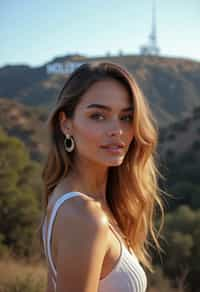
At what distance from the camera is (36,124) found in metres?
34.7

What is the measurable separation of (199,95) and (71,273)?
205ft

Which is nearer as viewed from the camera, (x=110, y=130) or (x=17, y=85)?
(x=110, y=130)

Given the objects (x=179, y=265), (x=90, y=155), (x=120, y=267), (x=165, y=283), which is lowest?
(x=179, y=265)

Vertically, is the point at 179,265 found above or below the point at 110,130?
below

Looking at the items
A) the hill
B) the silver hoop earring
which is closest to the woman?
the silver hoop earring

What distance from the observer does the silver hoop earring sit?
170 centimetres

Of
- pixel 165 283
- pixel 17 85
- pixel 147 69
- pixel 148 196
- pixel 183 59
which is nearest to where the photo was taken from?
pixel 148 196

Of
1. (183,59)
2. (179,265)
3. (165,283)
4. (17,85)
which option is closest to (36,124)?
(17,85)

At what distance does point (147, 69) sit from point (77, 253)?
218ft

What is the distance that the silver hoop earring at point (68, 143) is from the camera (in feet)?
5.58

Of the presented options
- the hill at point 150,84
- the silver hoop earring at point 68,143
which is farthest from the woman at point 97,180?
the hill at point 150,84

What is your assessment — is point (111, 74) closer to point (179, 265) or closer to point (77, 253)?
point (77, 253)

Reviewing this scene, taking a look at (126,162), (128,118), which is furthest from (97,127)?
(126,162)

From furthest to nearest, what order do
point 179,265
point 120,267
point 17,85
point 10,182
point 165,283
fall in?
point 17,85
point 10,182
point 179,265
point 165,283
point 120,267
